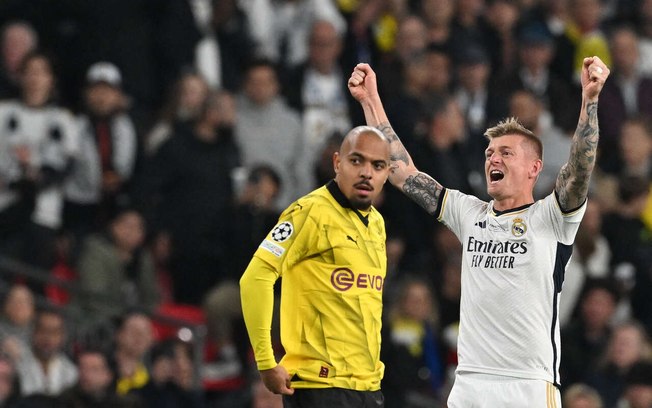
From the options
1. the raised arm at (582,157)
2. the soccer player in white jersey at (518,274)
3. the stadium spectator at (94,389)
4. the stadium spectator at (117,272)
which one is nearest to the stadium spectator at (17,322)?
the stadium spectator at (94,389)

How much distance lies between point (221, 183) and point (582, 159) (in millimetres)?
6267

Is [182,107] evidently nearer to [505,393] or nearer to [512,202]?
[512,202]

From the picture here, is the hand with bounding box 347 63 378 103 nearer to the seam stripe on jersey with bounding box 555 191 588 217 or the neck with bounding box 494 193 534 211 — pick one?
the neck with bounding box 494 193 534 211

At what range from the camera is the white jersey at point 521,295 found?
7.88 meters

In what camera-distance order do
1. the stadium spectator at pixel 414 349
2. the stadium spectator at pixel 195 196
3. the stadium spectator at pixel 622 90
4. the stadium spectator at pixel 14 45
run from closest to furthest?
the stadium spectator at pixel 414 349 < the stadium spectator at pixel 195 196 < the stadium spectator at pixel 14 45 < the stadium spectator at pixel 622 90

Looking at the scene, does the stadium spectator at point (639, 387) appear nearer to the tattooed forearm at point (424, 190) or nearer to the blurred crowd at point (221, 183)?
the blurred crowd at point (221, 183)

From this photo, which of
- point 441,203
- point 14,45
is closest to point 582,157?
point 441,203

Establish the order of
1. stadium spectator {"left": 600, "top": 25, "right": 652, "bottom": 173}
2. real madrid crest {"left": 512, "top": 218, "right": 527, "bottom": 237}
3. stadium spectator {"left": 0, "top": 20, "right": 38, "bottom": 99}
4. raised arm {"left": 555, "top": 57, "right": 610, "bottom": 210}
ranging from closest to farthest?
raised arm {"left": 555, "top": 57, "right": 610, "bottom": 210} → real madrid crest {"left": 512, "top": 218, "right": 527, "bottom": 237} → stadium spectator {"left": 0, "top": 20, "right": 38, "bottom": 99} → stadium spectator {"left": 600, "top": 25, "right": 652, "bottom": 173}

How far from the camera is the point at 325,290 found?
25.9 feet

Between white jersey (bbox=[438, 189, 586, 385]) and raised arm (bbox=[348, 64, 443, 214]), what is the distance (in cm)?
62

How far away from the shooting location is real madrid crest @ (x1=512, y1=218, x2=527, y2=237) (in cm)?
798

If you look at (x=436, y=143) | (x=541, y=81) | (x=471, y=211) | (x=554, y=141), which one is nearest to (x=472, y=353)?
(x=471, y=211)

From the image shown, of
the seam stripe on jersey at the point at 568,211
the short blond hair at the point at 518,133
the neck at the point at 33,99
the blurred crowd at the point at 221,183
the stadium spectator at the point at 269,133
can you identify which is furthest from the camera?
the stadium spectator at the point at 269,133

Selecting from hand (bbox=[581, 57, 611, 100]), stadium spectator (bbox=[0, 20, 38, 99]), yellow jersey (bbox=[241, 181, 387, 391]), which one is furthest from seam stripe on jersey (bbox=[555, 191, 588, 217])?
stadium spectator (bbox=[0, 20, 38, 99])
